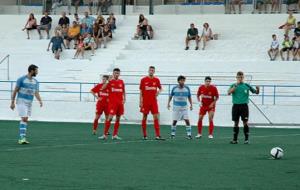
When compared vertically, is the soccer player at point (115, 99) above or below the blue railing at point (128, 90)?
above

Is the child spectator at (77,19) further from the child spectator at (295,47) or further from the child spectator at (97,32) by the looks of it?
the child spectator at (295,47)

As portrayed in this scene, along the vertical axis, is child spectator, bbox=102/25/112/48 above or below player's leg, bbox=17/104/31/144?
above

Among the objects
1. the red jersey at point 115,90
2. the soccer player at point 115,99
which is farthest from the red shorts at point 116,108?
the red jersey at point 115,90

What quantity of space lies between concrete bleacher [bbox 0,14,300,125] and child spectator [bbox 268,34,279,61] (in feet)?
1.16

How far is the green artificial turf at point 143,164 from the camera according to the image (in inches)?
580

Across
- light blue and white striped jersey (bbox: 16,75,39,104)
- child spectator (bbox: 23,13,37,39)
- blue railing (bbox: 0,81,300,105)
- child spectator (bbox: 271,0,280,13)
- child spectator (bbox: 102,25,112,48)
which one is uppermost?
child spectator (bbox: 271,0,280,13)

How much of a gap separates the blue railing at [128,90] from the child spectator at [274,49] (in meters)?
3.30

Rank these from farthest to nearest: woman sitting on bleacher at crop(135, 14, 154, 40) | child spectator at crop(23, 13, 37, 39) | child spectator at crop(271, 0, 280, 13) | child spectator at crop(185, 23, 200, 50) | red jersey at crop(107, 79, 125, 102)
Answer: child spectator at crop(271, 0, 280, 13), child spectator at crop(23, 13, 37, 39), woman sitting on bleacher at crop(135, 14, 154, 40), child spectator at crop(185, 23, 200, 50), red jersey at crop(107, 79, 125, 102)

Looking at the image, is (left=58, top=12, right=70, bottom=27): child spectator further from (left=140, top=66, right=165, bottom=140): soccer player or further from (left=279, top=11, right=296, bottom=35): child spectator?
(left=140, top=66, right=165, bottom=140): soccer player

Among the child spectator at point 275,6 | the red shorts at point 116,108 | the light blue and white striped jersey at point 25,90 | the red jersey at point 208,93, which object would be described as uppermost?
the child spectator at point 275,6

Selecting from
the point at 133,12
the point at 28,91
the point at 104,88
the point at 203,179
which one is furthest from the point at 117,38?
the point at 203,179

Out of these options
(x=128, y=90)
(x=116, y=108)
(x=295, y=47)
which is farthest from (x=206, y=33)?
(x=116, y=108)

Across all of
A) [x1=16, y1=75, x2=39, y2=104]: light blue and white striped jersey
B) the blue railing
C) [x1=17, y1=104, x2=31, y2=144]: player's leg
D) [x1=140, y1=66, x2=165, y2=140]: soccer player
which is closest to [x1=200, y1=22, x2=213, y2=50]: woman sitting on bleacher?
the blue railing

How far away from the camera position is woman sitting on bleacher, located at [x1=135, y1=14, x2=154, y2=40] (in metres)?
44.4
